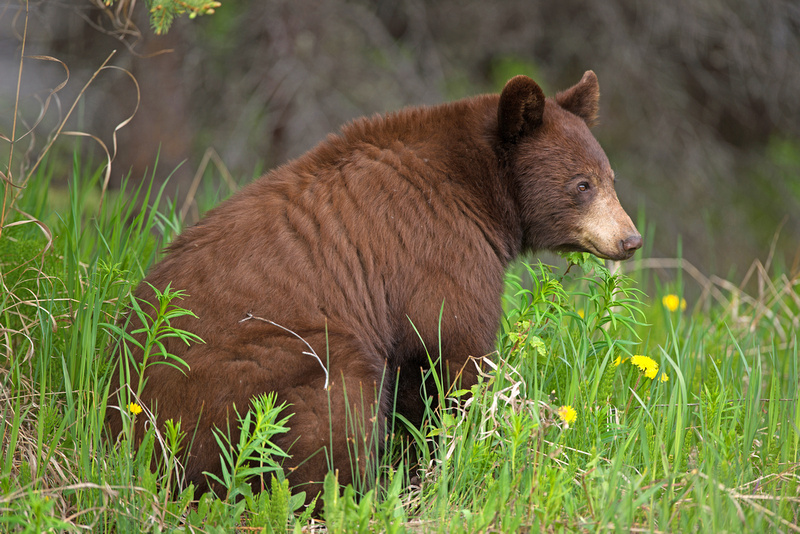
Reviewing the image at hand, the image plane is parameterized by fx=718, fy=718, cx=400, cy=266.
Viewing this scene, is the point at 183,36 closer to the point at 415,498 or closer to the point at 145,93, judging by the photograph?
the point at 145,93

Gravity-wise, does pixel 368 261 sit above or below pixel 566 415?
above

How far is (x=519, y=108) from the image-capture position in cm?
315

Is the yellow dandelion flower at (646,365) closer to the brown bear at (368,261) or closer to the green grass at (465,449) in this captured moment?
the green grass at (465,449)

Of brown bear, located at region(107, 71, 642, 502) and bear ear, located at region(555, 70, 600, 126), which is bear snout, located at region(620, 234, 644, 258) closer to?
brown bear, located at region(107, 71, 642, 502)

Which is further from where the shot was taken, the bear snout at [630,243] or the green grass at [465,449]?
the bear snout at [630,243]

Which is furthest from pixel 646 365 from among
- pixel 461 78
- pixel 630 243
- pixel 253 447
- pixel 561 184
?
pixel 461 78

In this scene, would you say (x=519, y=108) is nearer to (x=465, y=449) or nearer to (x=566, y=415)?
(x=566, y=415)

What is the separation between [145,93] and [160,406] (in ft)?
15.7

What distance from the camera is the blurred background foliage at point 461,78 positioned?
687 centimetres

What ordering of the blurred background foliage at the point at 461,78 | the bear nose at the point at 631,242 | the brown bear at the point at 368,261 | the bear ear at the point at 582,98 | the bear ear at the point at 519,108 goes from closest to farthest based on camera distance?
the brown bear at the point at 368,261 → the bear ear at the point at 519,108 → the bear nose at the point at 631,242 → the bear ear at the point at 582,98 → the blurred background foliage at the point at 461,78

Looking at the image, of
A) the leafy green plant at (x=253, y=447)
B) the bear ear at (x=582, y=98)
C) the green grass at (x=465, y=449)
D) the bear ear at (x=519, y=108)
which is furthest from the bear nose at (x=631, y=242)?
the leafy green plant at (x=253, y=447)

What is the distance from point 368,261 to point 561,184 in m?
0.98

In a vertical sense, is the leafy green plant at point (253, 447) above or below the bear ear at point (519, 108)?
below

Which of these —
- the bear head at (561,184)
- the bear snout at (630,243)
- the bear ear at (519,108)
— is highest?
the bear ear at (519,108)
